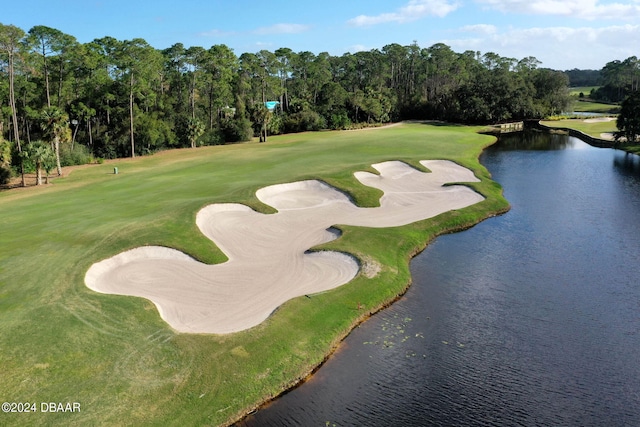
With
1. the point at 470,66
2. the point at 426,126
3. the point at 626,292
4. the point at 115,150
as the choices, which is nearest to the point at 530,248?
the point at 626,292

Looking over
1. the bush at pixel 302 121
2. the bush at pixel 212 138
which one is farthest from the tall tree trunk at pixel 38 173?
the bush at pixel 302 121

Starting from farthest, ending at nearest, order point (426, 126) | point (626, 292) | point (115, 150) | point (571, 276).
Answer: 1. point (426, 126)
2. point (115, 150)
3. point (571, 276)
4. point (626, 292)

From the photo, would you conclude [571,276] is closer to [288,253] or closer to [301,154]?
[288,253]

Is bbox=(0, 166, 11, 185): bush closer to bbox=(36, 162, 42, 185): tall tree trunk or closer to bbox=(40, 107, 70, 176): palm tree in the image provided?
bbox=(36, 162, 42, 185): tall tree trunk

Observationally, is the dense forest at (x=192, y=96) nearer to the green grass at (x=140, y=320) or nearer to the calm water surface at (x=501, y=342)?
the green grass at (x=140, y=320)

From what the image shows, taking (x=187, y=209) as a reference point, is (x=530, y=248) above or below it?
below
